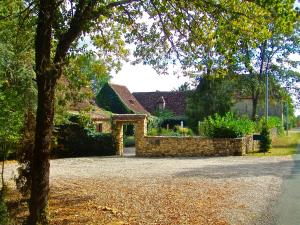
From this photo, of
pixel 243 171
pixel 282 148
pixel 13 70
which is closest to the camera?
pixel 13 70

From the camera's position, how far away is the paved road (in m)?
9.82

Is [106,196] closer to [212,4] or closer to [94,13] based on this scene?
[94,13]

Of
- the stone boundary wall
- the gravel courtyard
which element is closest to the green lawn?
the stone boundary wall

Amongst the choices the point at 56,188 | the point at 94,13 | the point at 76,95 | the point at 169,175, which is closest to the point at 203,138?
the point at 169,175

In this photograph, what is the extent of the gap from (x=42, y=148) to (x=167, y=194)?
17.3ft

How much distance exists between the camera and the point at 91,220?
10570 millimetres

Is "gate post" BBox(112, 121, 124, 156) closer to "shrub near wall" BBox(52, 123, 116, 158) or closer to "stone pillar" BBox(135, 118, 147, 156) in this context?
"shrub near wall" BBox(52, 123, 116, 158)

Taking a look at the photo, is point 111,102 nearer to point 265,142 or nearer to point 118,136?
point 118,136

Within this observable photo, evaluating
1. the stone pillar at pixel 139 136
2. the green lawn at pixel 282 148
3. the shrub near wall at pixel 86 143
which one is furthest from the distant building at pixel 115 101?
A: the stone pillar at pixel 139 136

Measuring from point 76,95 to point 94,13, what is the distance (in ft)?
11.4

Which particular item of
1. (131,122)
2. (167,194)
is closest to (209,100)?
(131,122)

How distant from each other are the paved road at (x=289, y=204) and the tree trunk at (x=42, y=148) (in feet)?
16.3

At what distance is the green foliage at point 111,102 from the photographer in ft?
159

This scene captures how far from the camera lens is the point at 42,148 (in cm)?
938
